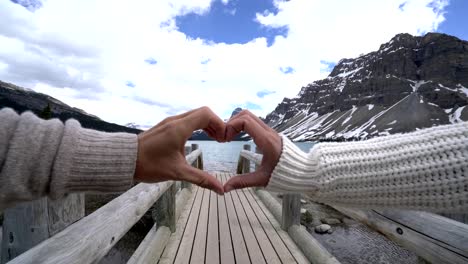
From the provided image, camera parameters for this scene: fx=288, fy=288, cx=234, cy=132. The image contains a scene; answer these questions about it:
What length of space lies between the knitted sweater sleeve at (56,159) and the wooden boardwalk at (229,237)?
2728 millimetres

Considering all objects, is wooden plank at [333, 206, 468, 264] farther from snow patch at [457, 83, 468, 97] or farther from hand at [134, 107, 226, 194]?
snow patch at [457, 83, 468, 97]

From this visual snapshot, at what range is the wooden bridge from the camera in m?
1.37

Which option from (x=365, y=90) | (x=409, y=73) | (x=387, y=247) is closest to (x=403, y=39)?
(x=409, y=73)

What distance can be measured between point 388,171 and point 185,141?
Answer: 0.82 m

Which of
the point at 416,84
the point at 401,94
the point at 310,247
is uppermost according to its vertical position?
the point at 416,84

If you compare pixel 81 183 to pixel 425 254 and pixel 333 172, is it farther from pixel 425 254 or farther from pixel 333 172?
pixel 425 254

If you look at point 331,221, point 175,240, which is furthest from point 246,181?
point 331,221

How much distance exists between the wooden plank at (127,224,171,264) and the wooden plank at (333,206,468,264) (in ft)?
7.29

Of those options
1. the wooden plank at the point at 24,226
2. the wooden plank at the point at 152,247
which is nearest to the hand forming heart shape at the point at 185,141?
the wooden plank at the point at 24,226

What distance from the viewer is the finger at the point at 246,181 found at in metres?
1.21

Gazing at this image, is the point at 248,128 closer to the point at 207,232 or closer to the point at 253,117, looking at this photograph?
the point at 253,117

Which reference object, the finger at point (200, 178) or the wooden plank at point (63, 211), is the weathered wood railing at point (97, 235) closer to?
the wooden plank at point (63, 211)

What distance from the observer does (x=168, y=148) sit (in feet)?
3.51


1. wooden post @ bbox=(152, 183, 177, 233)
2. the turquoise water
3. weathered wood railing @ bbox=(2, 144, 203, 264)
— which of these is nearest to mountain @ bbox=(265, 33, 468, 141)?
the turquoise water
